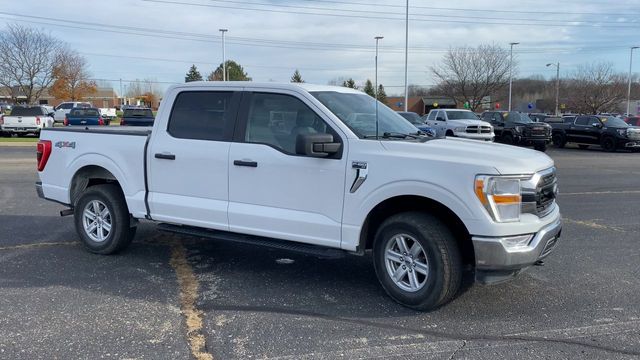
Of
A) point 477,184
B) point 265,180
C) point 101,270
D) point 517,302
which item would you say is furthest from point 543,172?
point 101,270

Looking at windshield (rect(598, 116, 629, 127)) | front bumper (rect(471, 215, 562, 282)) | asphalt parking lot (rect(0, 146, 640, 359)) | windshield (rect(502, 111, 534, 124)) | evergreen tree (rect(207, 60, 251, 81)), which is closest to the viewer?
asphalt parking lot (rect(0, 146, 640, 359))

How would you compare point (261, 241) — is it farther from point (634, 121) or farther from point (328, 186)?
point (634, 121)

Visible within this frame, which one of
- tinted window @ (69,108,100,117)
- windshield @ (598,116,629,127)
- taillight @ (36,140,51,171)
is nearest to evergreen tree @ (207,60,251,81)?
tinted window @ (69,108,100,117)

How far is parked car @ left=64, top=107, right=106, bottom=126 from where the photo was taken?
30125 millimetres

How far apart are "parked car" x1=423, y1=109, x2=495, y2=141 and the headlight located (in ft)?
64.5

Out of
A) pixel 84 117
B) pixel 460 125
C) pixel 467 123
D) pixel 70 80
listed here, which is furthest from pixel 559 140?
pixel 70 80

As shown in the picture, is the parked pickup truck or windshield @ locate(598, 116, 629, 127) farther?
windshield @ locate(598, 116, 629, 127)

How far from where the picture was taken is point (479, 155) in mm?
4594

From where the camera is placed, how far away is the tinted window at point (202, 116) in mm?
5617

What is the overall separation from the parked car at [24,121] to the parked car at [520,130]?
23456mm

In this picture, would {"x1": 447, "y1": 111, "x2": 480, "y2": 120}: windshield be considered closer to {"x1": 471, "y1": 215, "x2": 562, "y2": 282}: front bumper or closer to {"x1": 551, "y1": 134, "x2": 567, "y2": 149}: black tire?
{"x1": 551, "y1": 134, "x2": 567, "y2": 149}: black tire

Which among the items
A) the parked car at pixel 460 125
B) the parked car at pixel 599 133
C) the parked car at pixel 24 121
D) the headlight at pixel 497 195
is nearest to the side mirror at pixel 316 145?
the headlight at pixel 497 195

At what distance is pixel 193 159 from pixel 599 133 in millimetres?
26205

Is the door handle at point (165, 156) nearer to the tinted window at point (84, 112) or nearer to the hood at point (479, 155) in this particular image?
the hood at point (479, 155)
